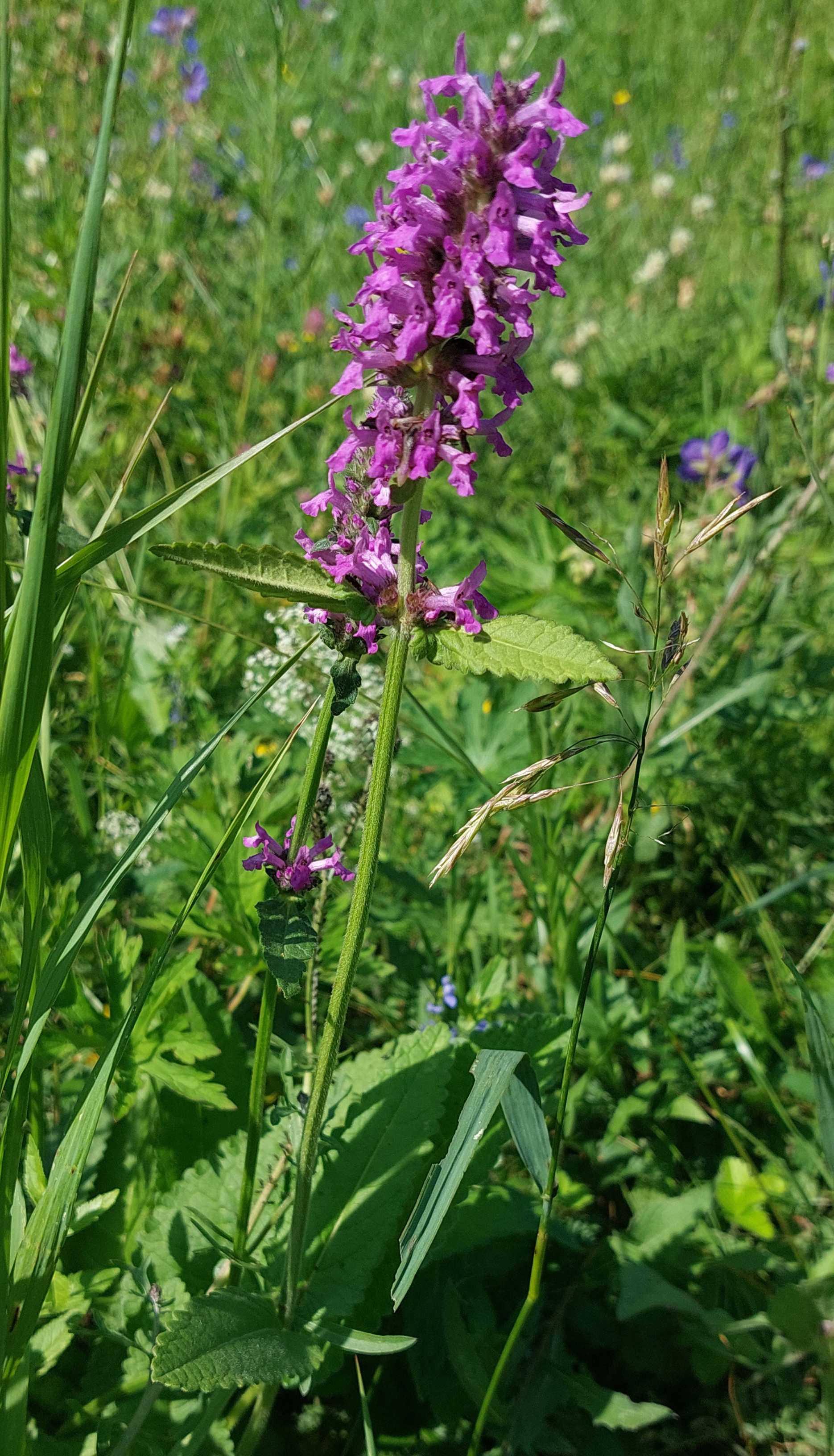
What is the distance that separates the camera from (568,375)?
4078 millimetres

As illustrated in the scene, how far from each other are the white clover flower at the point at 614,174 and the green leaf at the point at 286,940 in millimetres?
5410

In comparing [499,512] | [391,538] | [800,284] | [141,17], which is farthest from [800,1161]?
[141,17]

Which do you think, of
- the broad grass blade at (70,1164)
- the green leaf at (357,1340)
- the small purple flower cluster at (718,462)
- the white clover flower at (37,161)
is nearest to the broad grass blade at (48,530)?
the broad grass blade at (70,1164)

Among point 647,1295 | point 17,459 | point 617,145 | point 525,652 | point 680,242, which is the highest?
point 617,145

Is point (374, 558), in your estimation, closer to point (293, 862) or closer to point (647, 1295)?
point (293, 862)

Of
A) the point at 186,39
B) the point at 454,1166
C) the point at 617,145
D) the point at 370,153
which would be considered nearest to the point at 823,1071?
the point at 454,1166

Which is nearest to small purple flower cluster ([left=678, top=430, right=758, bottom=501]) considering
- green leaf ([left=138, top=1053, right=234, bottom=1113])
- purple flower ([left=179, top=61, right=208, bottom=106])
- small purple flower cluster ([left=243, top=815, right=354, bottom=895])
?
small purple flower cluster ([left=243, top=815, right=354, bottom=895])

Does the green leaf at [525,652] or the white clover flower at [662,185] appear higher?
the white clover flower at [662,185]

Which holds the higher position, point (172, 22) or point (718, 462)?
point (172, 22)

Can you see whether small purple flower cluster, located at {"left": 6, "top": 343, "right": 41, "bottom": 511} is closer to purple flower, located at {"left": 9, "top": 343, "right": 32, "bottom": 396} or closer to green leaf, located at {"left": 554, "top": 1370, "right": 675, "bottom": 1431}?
purple flower, located at {"left": 9, "top": 343, "right": 32, "bottom": 396}

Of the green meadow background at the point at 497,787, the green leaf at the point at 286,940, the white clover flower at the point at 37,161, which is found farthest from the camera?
the white clover flower at the point at 37,161

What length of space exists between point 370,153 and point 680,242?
62.6 inches

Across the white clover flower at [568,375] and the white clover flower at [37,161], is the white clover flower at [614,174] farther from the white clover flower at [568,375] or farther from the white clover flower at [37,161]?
the white clover flower at [37,161]

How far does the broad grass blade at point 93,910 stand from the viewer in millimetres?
1029
